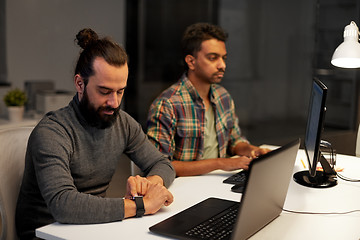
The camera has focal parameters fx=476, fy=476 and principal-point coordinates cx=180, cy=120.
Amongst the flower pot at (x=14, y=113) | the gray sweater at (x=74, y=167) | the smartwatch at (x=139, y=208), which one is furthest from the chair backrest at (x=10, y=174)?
the flower pot at (x=14, y=113)

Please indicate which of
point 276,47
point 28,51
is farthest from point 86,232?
point 276,47

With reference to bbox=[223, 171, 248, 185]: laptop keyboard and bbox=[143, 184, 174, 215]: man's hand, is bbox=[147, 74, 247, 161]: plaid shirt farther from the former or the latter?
bbox=[143, 184, 174, 215]: man's hand

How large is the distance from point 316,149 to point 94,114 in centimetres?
86

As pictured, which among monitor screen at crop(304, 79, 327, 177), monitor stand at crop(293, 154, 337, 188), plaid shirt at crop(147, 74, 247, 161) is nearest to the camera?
monitor screen at crop(304, 79, 327, 177)

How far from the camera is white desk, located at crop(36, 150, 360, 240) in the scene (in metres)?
1.49

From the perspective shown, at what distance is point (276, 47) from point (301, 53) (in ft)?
1.00

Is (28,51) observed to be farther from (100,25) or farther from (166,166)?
(166,166)

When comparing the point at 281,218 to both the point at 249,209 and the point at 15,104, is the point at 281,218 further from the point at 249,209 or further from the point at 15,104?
the point at 15,104

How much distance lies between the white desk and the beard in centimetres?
39

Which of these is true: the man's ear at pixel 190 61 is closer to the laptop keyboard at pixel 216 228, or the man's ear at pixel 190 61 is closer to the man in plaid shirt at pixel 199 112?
the man in plaid shirt at pixel 199 112

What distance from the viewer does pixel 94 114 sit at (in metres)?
1.82

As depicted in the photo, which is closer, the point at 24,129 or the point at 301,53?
the point at 24,129

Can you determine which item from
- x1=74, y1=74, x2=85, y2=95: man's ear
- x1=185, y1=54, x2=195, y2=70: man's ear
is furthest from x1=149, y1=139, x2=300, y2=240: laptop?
x1=185, y1=54, x2=195, y2=70: man's ear

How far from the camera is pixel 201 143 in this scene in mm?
2621
